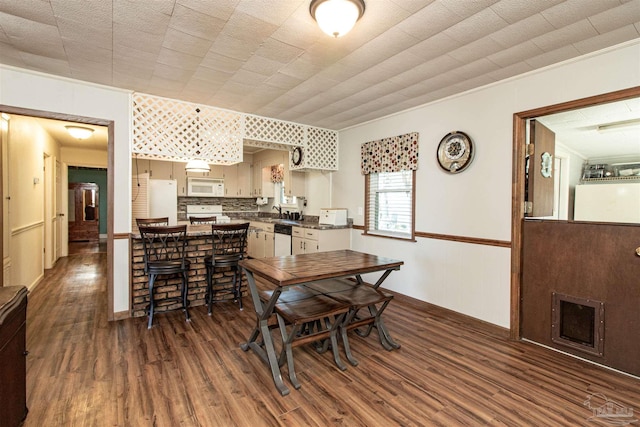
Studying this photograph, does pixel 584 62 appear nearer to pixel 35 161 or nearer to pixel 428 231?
pixel 428 231

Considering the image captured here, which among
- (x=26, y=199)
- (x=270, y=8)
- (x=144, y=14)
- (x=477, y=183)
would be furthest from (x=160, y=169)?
(x=477, y=183)

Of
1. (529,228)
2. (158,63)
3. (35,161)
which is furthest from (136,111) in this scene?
(529,228)

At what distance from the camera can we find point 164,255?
352 centimetres

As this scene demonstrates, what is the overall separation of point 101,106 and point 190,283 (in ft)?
7.03

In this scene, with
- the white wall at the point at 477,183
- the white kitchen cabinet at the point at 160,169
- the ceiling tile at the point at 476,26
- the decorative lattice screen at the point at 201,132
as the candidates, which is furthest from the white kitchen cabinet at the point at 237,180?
the ceiling tile at the point at 476,26

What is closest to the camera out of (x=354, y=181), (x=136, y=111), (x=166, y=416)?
(x=166, y=416)

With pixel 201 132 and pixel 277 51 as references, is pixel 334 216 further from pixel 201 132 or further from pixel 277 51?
pixel 277 51

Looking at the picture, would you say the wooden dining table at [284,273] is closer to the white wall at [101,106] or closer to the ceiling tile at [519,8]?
the white wall at [101,106]

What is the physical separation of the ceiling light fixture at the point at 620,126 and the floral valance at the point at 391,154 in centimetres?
189

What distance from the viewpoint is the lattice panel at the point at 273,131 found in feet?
13.9

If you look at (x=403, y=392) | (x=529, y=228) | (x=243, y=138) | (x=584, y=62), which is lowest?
(x=403, y=392)

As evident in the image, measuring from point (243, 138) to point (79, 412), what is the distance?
3212 millimetres

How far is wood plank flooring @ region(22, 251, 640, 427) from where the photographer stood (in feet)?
6.16

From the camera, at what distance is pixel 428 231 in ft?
12.4
